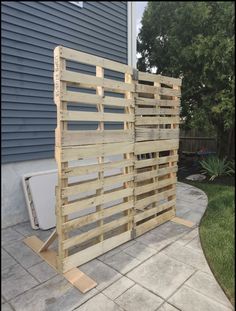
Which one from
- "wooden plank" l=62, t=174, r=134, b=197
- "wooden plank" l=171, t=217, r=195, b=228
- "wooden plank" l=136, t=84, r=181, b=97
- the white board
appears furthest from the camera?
"wooden plank" l=171, t=217, r=195, b=228

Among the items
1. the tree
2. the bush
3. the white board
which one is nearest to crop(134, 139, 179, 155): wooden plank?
the white board

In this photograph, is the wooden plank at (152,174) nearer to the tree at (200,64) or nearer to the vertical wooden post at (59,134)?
the vertical wooden post at (59,134)

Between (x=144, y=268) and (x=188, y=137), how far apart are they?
772 cm

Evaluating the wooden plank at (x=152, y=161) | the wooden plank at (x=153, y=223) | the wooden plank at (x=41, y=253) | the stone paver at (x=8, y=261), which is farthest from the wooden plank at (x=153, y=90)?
the stone paver at (x=8, y=261)

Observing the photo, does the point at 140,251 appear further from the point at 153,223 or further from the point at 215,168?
the point at 215,168

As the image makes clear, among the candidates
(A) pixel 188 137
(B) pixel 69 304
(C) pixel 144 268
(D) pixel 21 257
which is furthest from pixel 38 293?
(A) pixel 188 137

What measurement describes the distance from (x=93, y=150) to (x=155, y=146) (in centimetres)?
107

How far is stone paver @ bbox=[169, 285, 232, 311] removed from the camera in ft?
7.16

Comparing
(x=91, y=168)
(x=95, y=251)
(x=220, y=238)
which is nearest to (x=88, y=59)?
(x=91, y=168)

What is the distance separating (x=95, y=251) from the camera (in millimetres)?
2871

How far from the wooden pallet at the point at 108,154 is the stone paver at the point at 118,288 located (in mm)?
161

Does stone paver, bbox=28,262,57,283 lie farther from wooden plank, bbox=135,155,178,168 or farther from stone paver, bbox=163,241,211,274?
wooden plank, bbox=135,155,178,168

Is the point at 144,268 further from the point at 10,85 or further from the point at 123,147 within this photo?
the point at 10,85

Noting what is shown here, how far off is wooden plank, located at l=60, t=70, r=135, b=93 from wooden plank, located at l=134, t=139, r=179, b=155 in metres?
0.66
